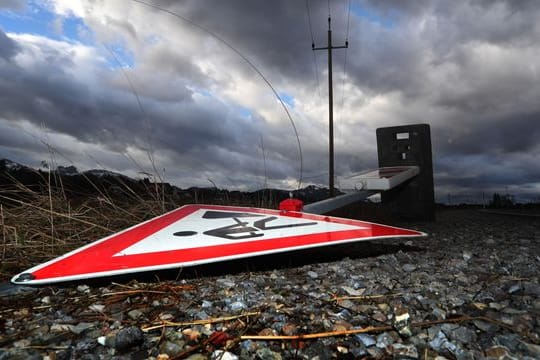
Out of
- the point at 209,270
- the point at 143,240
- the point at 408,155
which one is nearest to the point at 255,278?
the point at 209,270

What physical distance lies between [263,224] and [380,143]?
4453 mm

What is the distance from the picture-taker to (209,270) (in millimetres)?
2115

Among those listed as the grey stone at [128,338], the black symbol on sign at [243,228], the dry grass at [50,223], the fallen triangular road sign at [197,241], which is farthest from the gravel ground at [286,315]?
the dry grass at [50,223]

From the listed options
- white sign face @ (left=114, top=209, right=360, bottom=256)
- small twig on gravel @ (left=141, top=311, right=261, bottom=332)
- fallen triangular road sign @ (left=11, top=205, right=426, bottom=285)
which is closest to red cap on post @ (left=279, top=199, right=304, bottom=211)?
fallen triangular road sign @ (left=11, top=205, right=426, bottom=285)

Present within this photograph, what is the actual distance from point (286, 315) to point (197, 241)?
3.17 ft

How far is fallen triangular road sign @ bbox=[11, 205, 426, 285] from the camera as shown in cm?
175

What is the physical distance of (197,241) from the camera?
2111 millimetres

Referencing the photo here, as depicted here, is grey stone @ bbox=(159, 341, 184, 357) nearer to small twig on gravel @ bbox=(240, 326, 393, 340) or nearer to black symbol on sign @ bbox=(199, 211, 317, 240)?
small twig on gravel @ bbox=(240, 326, 393, 340)

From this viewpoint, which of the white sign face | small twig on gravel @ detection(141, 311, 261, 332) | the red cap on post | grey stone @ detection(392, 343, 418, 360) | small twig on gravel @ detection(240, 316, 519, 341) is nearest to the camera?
grey stone @ detection(392, 343, 418, 360)

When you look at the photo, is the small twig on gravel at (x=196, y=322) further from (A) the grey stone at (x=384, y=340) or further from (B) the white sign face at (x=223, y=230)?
(B) the white sign face at (x=223, y=230)

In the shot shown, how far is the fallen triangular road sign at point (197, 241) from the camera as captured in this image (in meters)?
1.75

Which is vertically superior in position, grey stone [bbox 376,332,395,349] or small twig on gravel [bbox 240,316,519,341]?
small twig on gravel [bbox 240,316,519,341]

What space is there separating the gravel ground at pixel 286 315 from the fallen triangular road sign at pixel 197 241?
0.12 metres

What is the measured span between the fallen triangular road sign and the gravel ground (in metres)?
0.12
